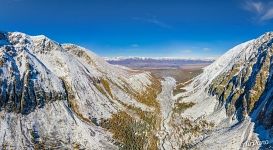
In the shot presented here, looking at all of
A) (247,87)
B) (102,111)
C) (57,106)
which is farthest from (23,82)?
(247,87)

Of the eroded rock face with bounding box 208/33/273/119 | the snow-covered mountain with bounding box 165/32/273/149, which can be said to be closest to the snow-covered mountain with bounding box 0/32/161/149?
the snow-covered mountain with bounding box 165/32/273/149

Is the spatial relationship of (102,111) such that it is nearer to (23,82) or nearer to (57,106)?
(57,106)

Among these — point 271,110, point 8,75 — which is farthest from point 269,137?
point 8,75

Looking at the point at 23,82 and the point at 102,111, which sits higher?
the point at 23,82

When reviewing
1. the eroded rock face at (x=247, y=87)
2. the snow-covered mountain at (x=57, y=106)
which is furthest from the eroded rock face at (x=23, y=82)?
the eroded rock face at (x=247, y=87)

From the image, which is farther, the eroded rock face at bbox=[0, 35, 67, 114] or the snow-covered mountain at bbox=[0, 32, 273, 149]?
the eroded rock face at bbox=[0, 35, 67, 114]

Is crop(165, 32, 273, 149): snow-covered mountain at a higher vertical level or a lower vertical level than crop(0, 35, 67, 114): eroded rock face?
lower

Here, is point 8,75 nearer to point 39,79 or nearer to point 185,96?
point 39,79

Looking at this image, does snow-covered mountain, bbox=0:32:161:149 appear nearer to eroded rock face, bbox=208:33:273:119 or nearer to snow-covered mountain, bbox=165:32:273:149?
snow-covered mountain, bbox=165:32:273:149
